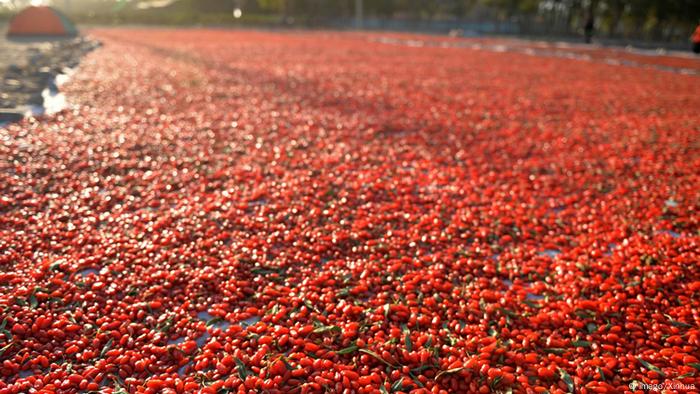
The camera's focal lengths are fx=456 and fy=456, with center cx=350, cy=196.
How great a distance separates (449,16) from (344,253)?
84460 millimetres

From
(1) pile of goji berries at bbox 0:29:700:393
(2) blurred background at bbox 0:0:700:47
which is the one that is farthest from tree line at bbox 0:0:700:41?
(1) pile of goji berries at bbox 0:29:700:393

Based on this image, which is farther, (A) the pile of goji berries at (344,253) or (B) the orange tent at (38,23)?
(B) the orange tent at (38,23)

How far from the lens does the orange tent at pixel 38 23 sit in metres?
29.6

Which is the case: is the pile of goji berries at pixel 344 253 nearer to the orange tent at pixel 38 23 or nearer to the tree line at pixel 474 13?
the orange tent at pixel 38 23

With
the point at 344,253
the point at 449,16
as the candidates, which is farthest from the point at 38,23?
the point at 449,16

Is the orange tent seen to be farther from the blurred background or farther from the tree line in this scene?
the tree line

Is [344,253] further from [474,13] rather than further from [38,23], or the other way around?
[474,13]

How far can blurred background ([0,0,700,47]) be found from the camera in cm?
4669

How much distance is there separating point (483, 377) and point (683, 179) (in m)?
6.66

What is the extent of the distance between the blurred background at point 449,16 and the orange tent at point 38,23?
1053 inches

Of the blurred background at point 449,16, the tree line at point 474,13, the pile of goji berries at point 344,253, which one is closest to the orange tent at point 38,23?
the pile of goji berries at point 344,253

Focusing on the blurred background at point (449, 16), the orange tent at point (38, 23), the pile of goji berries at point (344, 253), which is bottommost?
the pile of goji berries at point (344, 253)

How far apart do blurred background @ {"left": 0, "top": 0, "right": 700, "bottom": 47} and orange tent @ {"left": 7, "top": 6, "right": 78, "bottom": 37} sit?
1053 inches

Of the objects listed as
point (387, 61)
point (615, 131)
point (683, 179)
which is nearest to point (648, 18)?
point (387, 61)
